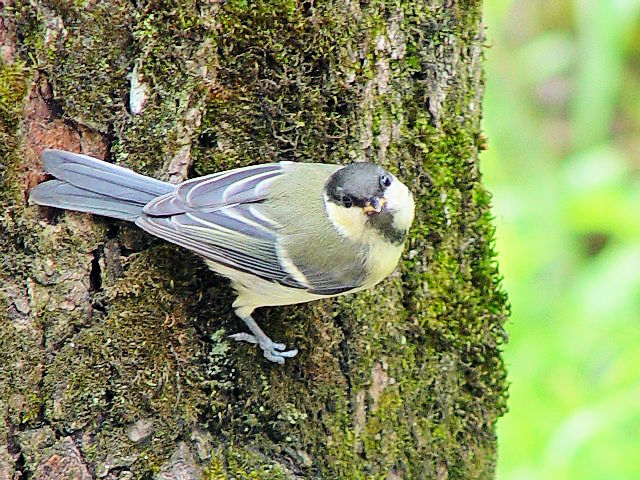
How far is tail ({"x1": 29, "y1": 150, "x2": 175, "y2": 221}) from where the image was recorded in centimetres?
200

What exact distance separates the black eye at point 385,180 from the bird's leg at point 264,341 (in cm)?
53

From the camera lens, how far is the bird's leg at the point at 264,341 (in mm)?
2188

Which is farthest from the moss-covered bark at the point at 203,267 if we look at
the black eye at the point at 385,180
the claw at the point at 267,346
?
the black eye at the point at 385,180

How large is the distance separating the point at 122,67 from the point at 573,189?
3100 millimetres

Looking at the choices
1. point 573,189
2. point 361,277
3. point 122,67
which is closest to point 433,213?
point 361,277

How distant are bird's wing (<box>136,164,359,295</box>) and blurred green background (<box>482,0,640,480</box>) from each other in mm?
1825

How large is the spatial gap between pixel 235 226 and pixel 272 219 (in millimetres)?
112

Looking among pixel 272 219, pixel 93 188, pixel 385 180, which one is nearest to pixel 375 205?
pixel 385 180

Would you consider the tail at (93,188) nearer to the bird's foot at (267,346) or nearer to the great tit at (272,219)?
the great tit at (272,219)

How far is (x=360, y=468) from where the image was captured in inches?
93.2

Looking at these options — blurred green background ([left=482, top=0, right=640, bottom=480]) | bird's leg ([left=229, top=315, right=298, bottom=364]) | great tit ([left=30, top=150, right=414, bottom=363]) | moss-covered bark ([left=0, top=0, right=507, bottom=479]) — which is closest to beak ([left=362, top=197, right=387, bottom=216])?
great tit ([left=30, top=150, right=414, bottom=363])

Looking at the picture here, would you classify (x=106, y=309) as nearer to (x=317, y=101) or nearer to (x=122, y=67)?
(x=122, y=67)

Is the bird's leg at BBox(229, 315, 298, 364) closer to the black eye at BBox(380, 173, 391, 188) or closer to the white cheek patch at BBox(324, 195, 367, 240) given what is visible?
the white cheek patch at BBox(324, 195, 367, 240)

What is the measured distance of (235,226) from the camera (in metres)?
2.22
